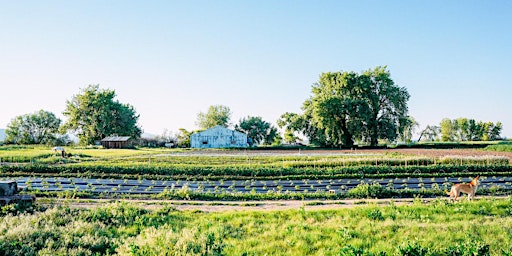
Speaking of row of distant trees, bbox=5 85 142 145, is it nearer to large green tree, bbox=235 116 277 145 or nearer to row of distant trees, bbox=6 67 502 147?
row of distant trees, bbox=6 67 502 147

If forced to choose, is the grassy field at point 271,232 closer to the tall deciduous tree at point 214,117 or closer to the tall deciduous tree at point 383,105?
the tall deciduous tree at point 383,105

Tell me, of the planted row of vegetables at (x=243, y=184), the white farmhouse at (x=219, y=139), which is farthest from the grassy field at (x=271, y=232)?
the white farmhouse at (x=219, y=139)

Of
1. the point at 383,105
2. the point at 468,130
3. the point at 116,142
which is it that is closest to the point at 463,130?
the point at 468,130

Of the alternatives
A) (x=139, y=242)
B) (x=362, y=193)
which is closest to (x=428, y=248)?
(x=139, y=242)

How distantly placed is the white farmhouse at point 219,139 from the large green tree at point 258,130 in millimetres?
16636

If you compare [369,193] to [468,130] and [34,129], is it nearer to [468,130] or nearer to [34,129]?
[34,129]

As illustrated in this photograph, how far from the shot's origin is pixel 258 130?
296 feet

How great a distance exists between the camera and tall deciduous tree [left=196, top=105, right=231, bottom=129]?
111m

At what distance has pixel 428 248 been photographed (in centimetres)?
687

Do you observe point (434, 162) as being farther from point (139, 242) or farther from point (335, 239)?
point (139, 242)

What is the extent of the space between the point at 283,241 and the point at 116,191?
1316cm

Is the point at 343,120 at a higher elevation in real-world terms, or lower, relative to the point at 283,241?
higher

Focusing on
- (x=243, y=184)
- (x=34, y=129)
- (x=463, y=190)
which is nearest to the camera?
(x=463, y=190)

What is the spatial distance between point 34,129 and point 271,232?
9987 centimetres
